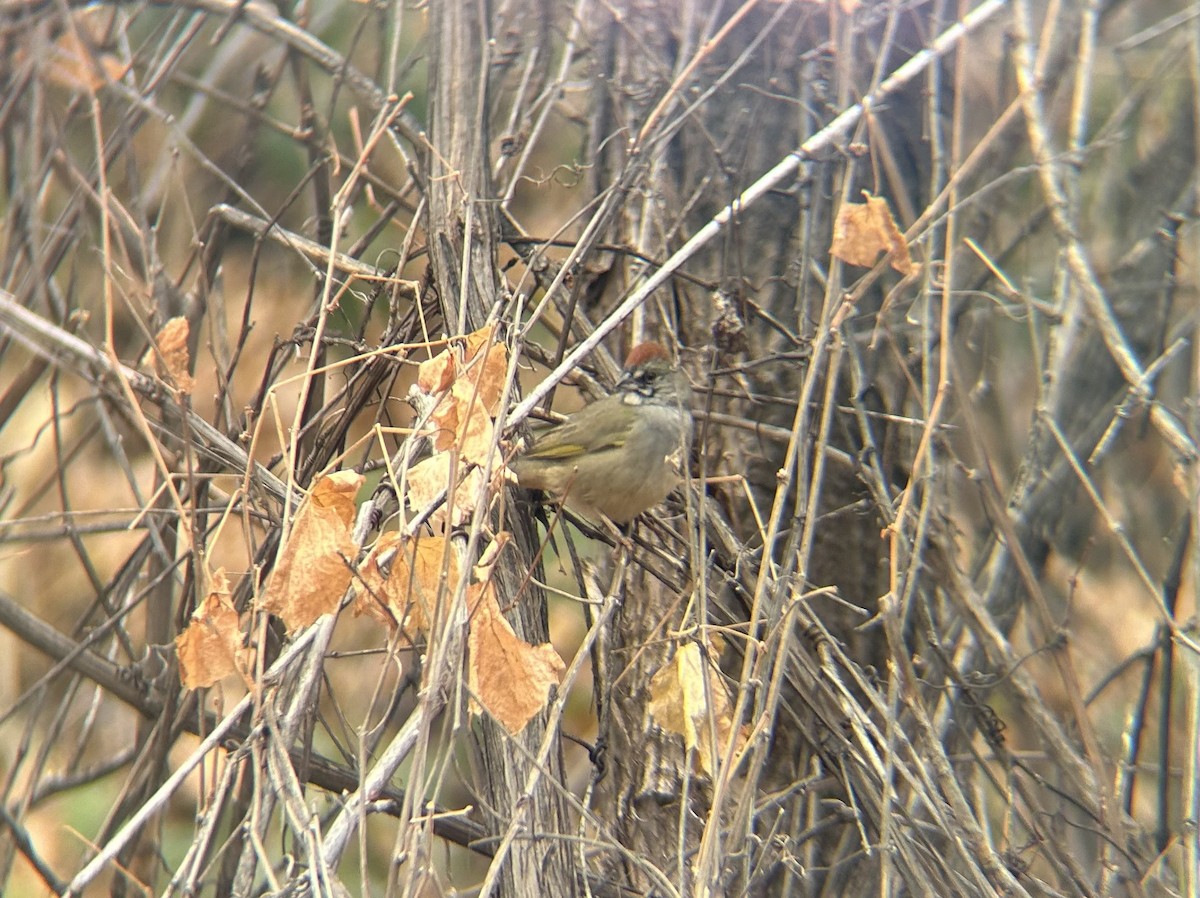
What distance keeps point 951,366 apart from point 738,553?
0.61 metres

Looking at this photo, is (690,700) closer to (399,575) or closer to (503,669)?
(503,669)

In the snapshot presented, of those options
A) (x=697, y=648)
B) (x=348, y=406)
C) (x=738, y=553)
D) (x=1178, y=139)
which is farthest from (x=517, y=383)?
(x=1178, y=139)

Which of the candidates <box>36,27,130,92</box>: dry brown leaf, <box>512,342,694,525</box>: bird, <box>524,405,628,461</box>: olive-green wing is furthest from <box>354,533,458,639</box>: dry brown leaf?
<box>36,27,130,92</box>: dry brown leaf

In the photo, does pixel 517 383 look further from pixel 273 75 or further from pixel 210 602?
pixel 273 75

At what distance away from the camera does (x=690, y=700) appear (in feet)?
7.67

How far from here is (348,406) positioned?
302 cm

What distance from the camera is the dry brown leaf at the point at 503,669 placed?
7.22 ft

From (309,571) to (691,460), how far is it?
181 cm

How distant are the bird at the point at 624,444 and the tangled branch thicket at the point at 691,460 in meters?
0.09

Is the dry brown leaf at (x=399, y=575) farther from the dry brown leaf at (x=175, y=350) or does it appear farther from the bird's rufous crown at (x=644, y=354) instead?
the bird's rufous crown at (x=644, y=354)

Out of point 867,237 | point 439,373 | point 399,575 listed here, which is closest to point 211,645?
point 399,575

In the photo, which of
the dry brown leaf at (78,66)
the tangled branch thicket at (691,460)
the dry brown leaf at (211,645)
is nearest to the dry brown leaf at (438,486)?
the tangled branch thicket at (691,460)

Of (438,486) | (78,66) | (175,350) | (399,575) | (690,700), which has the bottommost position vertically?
(690,700)

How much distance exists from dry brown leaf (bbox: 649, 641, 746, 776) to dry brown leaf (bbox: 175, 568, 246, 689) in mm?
781
